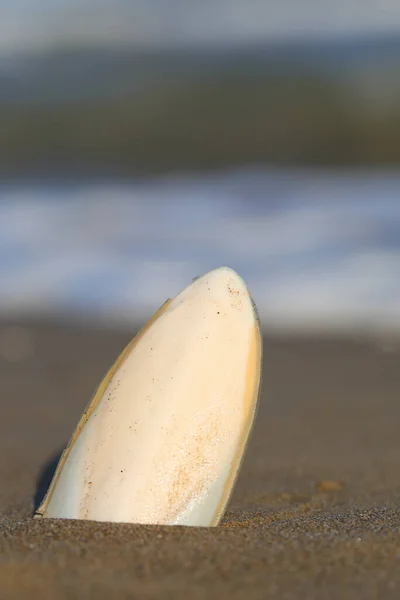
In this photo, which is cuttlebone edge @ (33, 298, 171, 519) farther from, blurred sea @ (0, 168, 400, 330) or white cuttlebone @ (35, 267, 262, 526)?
blurred sea @ (0, 168, 400, 330)

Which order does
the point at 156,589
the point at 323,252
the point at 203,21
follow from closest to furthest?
1. the point at 156,589
2. the point at 323,252
3. the point at 203,21

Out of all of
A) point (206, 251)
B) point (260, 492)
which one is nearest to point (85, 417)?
point (260, 492)

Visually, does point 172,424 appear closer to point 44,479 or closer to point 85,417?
point 85,417

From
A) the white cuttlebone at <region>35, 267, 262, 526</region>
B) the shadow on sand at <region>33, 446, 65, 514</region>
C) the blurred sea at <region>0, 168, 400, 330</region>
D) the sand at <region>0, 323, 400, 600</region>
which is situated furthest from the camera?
the blurred sea at <region>0, 168, 400, 330</region>

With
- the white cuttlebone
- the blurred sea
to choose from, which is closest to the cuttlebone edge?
the white cuttlebone

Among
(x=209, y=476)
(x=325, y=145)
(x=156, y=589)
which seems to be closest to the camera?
(x=156, y=589)

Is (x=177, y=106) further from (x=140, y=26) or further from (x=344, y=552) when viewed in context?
(x=344, y=552)

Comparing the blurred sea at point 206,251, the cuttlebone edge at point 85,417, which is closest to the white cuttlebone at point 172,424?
the cuttlebone edge at point 85,417

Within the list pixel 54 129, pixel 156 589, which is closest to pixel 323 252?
pixel 156 589
